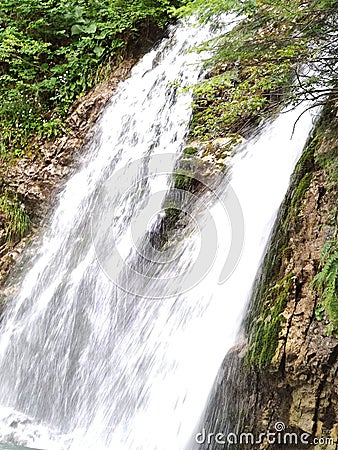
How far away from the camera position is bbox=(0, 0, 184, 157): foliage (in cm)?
777

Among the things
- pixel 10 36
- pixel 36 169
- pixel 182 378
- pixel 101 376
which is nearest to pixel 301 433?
pixel 182 378

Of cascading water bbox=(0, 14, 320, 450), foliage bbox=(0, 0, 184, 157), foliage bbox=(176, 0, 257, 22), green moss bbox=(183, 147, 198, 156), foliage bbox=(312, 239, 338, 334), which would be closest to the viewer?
foliage bbox=(312, 239, 338, 334)

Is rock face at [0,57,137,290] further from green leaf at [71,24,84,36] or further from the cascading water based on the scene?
green leaf at [71,24,84,36]

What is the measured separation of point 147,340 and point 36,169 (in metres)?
3.93

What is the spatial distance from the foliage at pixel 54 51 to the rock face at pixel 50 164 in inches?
8.3

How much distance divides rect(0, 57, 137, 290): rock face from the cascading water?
0.35 metres

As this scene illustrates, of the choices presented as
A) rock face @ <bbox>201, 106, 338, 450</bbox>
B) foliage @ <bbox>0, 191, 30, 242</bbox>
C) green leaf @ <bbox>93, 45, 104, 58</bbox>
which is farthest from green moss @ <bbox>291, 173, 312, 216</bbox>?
green leaf @ <bbox>93, 45, 104, 58</bbox>

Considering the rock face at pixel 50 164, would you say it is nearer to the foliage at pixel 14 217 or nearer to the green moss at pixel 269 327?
the foliage at pixel 14 217

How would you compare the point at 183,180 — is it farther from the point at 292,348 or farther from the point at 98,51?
the point at 98,51

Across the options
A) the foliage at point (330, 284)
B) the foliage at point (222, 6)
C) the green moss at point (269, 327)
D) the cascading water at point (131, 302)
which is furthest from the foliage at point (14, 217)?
the foliage at point (330, 284)

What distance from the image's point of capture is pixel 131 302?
4.80 metres

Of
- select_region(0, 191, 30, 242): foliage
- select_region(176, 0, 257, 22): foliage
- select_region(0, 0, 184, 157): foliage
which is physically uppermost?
select_region(0, 0, 184, 157): foliage

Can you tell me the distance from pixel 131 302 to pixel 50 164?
324 cm

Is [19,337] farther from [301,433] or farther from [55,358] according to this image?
[301,433]
